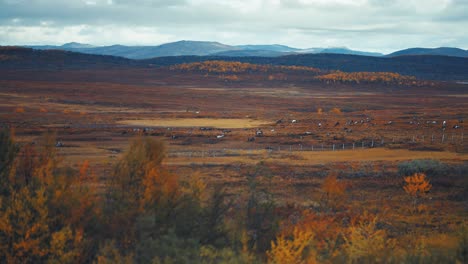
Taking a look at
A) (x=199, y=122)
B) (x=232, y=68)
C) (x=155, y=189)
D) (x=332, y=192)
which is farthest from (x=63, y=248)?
(x=232, y=68)

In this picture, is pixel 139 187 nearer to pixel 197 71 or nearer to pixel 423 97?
pixel 423 97

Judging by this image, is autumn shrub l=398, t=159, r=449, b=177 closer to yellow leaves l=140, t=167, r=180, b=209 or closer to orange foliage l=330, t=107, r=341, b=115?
yellow leaves l=140, t=167, r=180, b=209

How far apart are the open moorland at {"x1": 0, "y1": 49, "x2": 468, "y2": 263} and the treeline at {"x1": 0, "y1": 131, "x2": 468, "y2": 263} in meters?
0.27

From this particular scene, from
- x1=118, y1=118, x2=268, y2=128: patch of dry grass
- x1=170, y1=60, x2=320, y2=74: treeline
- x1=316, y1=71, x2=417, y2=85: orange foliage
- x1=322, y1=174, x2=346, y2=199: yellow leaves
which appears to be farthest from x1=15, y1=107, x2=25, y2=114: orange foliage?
x1=316, y1=71, x2=417, y2=85: orange foliage

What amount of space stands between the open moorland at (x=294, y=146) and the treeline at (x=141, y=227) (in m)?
0.27

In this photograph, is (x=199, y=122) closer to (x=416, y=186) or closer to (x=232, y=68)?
(x=416, y=186)

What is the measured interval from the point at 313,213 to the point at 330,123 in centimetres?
4950

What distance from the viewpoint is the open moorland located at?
2528cm

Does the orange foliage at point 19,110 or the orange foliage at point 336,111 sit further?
the orange foliage at point 336,111

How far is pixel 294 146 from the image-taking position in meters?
58.3

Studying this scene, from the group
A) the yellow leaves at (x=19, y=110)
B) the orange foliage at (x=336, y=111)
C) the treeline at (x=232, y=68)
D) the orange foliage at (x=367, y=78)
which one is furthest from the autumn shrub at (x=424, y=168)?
the treeline at (x=232, y=68)

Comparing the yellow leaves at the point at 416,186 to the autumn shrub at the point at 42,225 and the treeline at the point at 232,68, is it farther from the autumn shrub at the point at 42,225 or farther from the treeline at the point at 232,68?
the treeline at the point at 232,68

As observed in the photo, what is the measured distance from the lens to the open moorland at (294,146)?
2528 centimetres

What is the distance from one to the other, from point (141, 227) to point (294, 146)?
41064 mm
